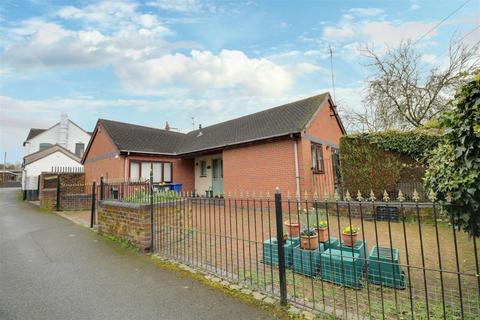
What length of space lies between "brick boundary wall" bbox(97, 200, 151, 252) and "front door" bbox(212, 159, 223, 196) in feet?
28.5

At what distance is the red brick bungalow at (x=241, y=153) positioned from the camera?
1113 cm

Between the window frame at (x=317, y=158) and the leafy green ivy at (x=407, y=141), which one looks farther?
the window frame at (x=317, y=158)

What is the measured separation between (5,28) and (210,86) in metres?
10.9

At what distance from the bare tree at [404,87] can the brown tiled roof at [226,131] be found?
630 cm

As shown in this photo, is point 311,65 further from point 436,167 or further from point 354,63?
point 436,167

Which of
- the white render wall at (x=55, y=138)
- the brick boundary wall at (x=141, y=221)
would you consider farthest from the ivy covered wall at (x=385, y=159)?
the white render wall at (x=55, y=138)

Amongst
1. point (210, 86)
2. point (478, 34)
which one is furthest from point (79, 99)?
point (478, 34)

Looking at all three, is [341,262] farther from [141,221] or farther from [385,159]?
[385,159]

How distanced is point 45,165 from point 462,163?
30.5 m

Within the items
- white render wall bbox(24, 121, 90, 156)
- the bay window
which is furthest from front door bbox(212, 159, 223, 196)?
white render wall bbox(24, 121, 90, 156)

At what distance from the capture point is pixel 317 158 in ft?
40.5

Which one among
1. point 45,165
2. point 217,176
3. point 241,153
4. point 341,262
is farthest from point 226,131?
point 45,165

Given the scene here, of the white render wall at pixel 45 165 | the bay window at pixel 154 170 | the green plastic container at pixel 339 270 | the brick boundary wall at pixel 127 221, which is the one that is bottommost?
the green plastic container at pixel 339 270

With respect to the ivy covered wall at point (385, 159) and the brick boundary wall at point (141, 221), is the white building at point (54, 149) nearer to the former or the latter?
the brick boundary wall at point (141, 221)
